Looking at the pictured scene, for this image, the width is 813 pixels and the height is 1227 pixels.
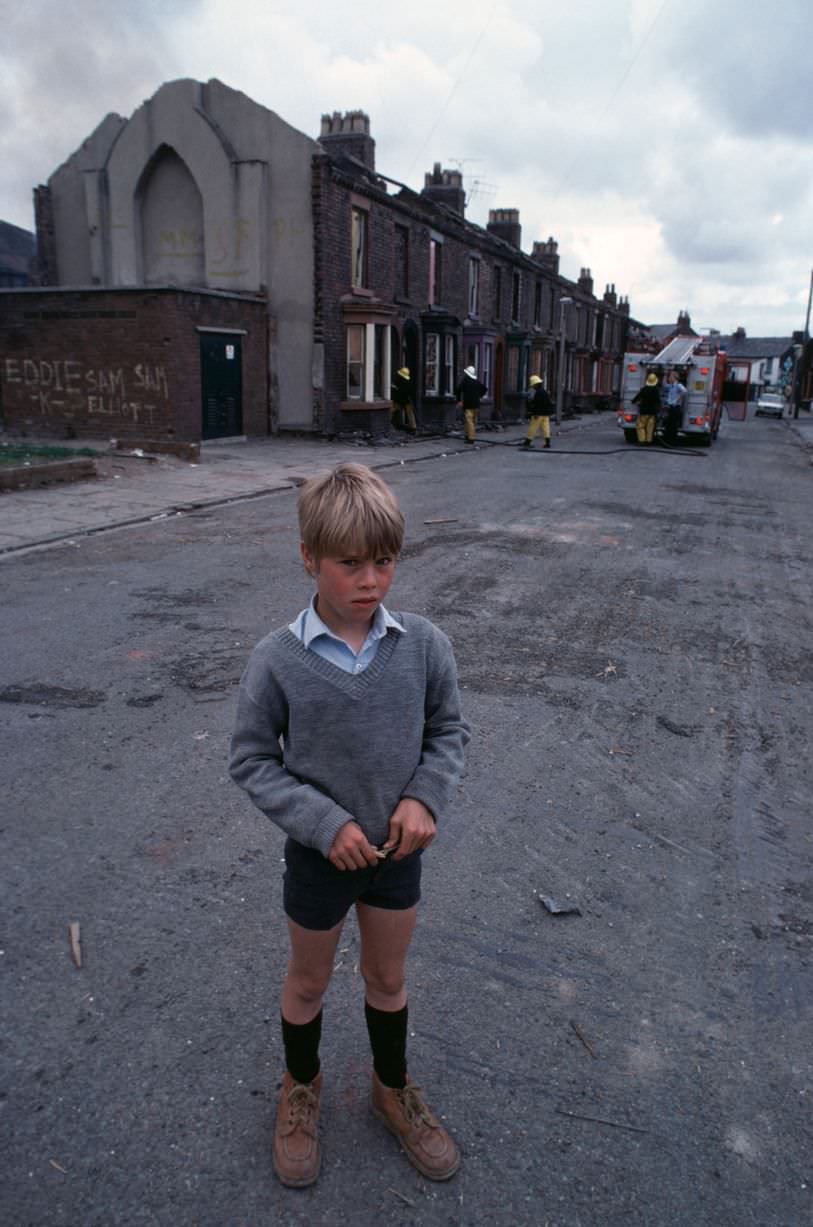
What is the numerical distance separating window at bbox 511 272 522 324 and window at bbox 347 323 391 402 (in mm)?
13956

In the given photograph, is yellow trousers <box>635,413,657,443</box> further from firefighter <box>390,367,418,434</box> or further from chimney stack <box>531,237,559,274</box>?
chimney stack <box>531,237,559,274</box>

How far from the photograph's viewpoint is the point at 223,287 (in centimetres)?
2283

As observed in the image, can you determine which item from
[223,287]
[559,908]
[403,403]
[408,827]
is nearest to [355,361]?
[403,403]

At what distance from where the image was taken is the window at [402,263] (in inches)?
1010

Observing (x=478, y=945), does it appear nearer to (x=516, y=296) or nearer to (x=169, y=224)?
(x=169, y=224)

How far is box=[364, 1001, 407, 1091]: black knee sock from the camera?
2.21m

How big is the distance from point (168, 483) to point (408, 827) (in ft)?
42.7

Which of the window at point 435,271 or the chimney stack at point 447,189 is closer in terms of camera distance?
Result: the window at point 435,271

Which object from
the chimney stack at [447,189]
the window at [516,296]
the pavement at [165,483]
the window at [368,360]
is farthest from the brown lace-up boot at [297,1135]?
the window at [516,296]

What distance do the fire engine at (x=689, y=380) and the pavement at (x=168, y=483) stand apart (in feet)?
20.2

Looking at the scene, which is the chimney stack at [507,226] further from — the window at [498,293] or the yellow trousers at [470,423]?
the yellow trousers at [470,423]

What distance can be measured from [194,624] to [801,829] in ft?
13.9

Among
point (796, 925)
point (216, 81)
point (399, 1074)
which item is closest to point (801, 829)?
point (796, 925)

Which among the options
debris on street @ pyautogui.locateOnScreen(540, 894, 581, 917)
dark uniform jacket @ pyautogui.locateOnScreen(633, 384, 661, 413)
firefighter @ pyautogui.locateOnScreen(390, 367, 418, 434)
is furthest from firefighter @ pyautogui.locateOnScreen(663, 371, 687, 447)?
debris on street @ pyautogui.locateOnScreen(540, 894, 581, 917)
